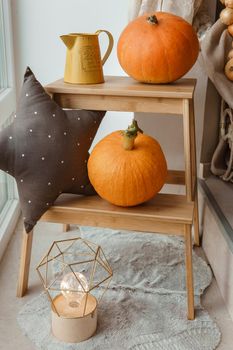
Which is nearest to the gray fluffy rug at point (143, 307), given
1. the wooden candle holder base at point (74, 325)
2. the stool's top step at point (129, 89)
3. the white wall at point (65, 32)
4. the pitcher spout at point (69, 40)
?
the wooden candle holder base at point (74, 325)

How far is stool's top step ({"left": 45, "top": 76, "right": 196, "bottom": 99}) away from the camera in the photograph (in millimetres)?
1423

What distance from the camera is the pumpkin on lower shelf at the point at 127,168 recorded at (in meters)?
1.37

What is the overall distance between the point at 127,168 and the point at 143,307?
478 millimetres

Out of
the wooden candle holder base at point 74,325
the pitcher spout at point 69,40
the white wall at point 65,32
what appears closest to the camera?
the wooden candle holder base at point 74,325

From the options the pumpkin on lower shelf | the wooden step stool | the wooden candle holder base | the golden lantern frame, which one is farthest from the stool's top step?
the wooden candle holder base

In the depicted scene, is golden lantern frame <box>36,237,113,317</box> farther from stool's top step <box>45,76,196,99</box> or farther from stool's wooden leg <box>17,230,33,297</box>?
stool's top step <box>45,76,196,99</box>

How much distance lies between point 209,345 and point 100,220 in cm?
48

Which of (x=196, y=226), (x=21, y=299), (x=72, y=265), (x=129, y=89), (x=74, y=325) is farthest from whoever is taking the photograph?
(x=196, y=226)

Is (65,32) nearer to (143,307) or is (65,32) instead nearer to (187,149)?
(187,149)

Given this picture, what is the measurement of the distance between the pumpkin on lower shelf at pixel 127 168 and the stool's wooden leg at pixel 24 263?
0.29 meters

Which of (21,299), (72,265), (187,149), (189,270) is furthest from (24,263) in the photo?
(187,149)

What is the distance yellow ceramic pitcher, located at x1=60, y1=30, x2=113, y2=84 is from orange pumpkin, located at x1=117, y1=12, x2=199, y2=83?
0.31 ft

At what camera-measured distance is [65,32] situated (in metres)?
1.89

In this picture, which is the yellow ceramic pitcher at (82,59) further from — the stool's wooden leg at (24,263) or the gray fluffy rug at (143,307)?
the gray fluffy rug at (143,307)
